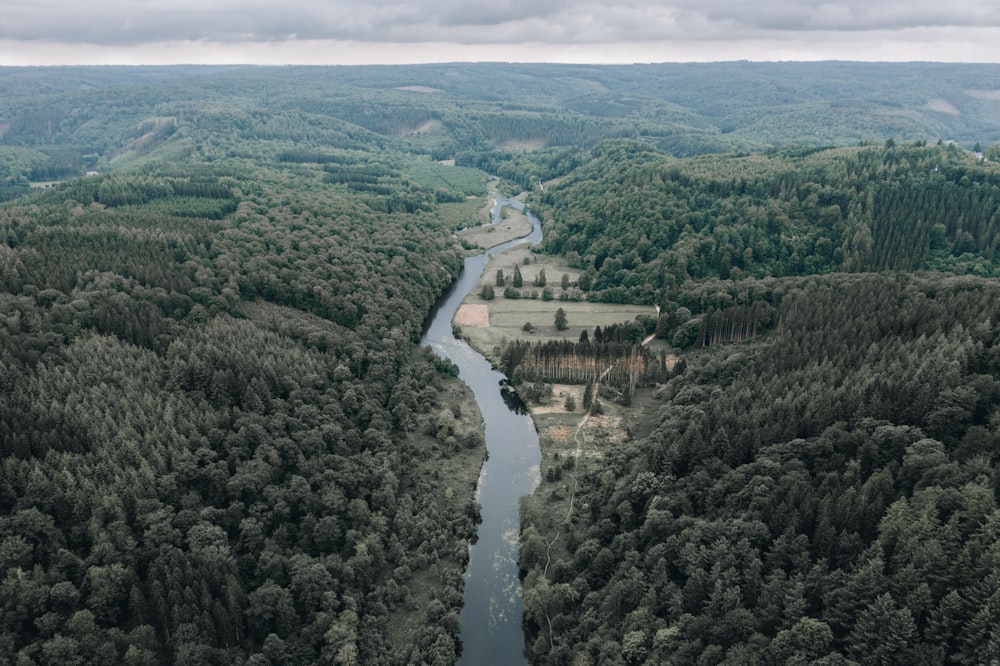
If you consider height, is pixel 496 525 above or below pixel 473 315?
below

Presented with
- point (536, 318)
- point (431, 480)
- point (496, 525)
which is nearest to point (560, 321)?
point (536, 318)

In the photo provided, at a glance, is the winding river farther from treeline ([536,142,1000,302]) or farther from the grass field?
treeline ([536,142,1000,302])

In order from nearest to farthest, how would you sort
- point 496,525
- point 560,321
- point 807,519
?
point 807,519 → point 496,525 → point 560,321

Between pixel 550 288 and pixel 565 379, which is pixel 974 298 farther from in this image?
pixel 550 288

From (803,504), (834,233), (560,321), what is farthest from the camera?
(834,233)

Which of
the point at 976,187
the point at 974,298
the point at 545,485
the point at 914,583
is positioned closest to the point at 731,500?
the point at 914,583

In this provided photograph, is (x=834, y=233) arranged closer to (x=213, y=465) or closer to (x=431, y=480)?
(x=431, y=480)
